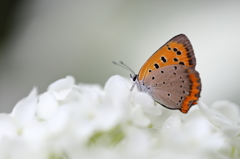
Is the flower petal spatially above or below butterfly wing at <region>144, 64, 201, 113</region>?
above

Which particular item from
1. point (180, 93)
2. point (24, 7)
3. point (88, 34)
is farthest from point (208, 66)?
point (24, 7)

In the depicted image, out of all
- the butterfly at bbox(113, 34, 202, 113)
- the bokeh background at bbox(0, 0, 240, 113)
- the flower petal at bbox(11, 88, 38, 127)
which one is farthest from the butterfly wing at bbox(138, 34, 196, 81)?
the bokeh background at bbox(0, 0, 240, 113)

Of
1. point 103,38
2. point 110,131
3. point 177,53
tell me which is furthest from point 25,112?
point 103,38

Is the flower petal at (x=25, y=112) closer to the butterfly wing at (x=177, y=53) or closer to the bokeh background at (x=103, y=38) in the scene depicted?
the butterfly wing at (x=177, y=53)

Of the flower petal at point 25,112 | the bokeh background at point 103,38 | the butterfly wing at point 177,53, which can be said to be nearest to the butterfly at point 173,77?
the butterfly wing at point 177,53

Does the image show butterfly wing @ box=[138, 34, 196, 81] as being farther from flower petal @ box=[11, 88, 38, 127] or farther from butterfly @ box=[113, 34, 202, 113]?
flower petal @ box=[11, 88, 38, 127]

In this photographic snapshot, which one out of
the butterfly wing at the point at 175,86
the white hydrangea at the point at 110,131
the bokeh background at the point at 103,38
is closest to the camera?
the white hydrangea at the point at 110,131
